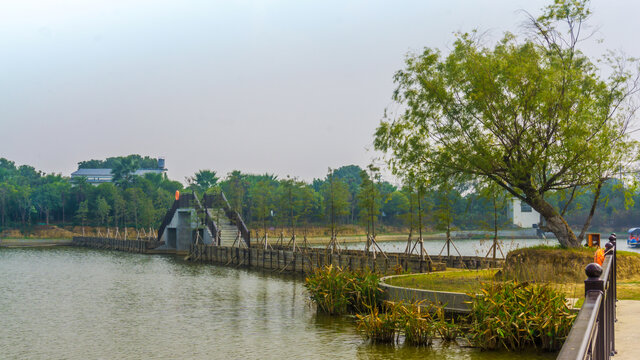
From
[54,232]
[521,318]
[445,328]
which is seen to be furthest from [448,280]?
[54,232]

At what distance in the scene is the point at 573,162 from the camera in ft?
70.3

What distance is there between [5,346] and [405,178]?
51.2ft

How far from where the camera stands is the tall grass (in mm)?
21156

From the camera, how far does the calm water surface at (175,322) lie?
17.3m

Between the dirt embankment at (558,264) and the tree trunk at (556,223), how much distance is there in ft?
3.80

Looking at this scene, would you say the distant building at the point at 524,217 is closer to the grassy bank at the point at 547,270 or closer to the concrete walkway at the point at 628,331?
the grassy bank at the point at 547,270

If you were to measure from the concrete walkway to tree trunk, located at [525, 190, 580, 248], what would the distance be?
295 inches

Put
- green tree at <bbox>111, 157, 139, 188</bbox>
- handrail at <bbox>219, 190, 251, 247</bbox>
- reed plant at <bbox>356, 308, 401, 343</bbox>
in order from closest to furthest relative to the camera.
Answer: reed plant at <bbox>356, 308, 401, 343</bbox> < handrail at <bbox>219, 190, 251, 247</bbox> < green tree at <bbox>111, 157, 139, 188</bbox>

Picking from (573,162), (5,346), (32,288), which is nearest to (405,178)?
(573,162)

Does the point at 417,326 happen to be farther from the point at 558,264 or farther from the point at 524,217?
the point at 524,217

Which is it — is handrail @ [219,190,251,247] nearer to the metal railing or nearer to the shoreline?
the metal railing

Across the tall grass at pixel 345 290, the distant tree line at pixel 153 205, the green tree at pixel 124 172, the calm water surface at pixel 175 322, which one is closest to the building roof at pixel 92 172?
the distant tree line at pixel 153 205

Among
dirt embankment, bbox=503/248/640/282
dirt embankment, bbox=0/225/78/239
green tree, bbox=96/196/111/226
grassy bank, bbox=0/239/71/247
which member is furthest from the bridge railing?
dirt embankment, bbox=0/225/78/239

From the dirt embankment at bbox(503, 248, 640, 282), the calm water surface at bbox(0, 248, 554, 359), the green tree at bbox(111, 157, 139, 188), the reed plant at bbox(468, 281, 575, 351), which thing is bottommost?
the calm water surface at bbox(0, 248, 554, 359)
